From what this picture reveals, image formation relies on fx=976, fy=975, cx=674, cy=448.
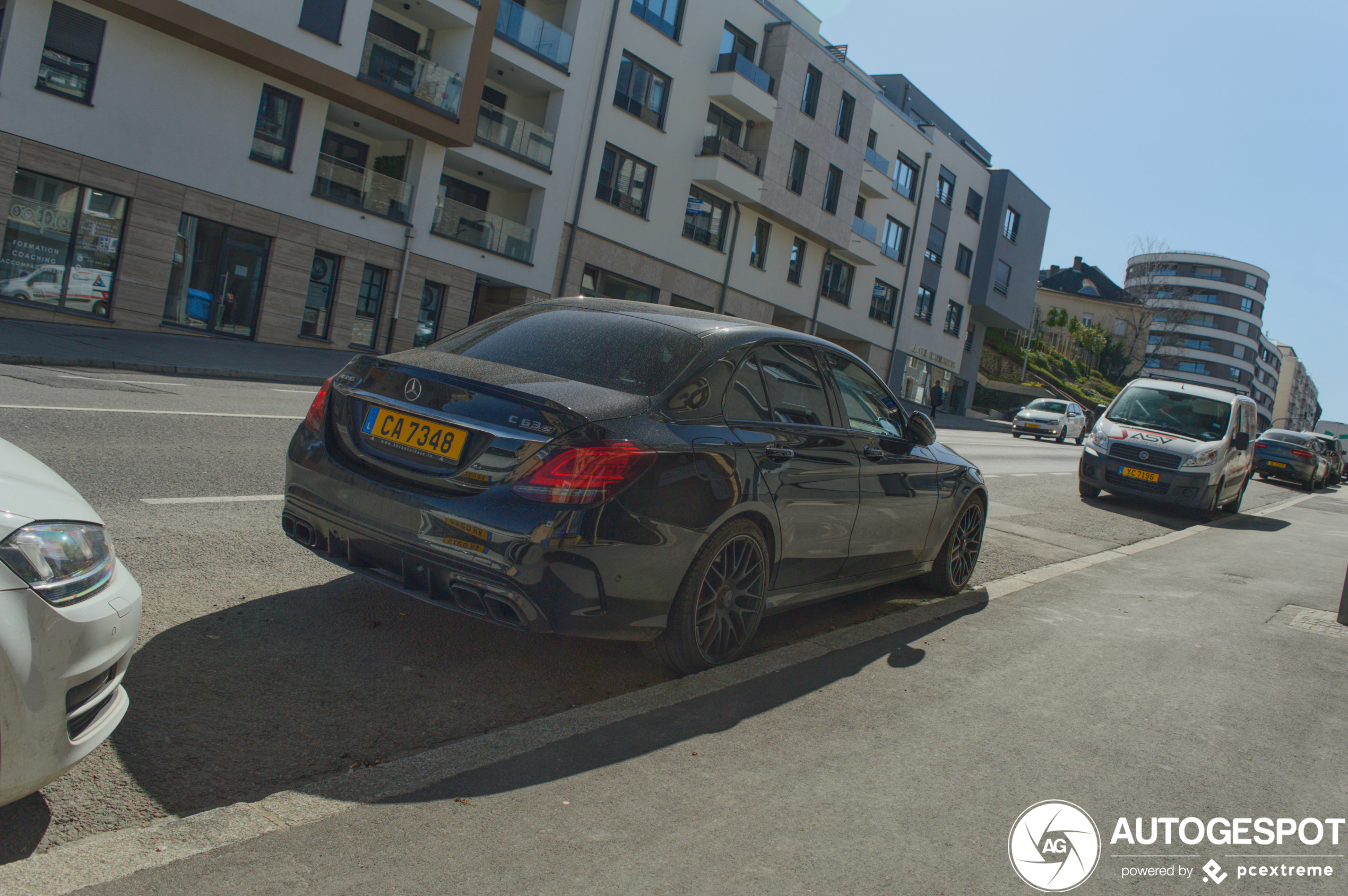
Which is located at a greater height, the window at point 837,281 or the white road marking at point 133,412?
the window at point 837,281

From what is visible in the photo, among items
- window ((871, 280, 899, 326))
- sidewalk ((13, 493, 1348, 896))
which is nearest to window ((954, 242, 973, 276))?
window ((871, 280, 899, 326))

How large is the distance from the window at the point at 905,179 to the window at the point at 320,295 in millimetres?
29598

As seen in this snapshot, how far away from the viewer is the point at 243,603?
14.5ft

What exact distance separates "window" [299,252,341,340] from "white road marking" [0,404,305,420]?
521 inches

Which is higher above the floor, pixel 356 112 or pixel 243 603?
pixel 356 112

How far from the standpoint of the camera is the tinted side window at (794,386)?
184 inches

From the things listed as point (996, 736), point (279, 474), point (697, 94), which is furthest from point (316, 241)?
point (996, 736)

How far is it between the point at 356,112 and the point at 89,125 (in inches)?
243

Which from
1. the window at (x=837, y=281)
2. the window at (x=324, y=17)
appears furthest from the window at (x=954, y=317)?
the window at (x=324, y=17)

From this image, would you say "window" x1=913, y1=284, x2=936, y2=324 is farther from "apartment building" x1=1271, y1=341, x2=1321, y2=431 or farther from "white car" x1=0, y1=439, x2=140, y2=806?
"apartment building" x1=1271, y1=341, x2=1321, y2=431

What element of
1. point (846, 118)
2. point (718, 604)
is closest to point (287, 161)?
point (718, 604)

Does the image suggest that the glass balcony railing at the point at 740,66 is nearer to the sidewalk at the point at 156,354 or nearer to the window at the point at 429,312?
the window at the point at 429,312

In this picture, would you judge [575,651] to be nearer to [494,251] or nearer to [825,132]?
[494,251]

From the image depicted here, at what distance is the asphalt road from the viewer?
2887mm
